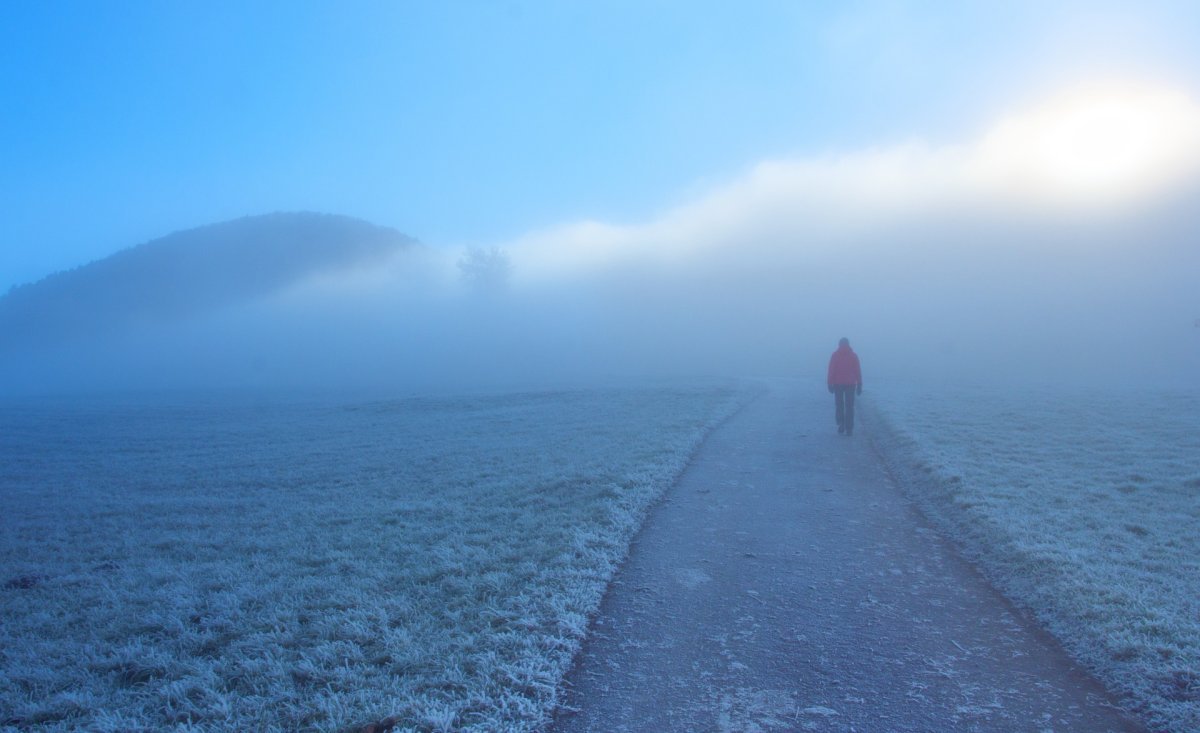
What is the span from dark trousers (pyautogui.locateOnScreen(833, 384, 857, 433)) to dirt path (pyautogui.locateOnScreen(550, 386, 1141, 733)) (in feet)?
27.9

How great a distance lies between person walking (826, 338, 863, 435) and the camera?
1817cm

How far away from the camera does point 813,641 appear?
572cm

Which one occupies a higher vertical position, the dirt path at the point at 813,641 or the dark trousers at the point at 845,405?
the dark trousers at the point at 845,405

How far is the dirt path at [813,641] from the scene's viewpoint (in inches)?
181

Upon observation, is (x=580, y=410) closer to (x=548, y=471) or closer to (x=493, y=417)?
(x=493, y=417)

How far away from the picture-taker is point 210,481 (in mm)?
18344

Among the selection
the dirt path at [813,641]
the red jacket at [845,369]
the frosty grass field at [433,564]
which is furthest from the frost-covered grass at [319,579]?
the red jacket at [845,369]

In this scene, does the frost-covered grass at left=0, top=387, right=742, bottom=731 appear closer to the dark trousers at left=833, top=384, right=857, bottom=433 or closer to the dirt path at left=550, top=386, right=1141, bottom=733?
the dirt path at left=550, top=386, right=1141, bottom=733

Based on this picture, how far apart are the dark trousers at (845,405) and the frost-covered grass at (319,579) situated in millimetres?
4253

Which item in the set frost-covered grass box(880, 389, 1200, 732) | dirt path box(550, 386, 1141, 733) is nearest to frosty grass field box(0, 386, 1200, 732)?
frost-covered grass box(880, 389, 1200, 732)

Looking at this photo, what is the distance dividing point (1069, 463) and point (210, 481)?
2119 centimetres

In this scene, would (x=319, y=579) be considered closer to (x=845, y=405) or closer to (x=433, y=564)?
(x=433, y=564)

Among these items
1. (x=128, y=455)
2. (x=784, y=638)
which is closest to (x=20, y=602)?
(x=784, y=638)

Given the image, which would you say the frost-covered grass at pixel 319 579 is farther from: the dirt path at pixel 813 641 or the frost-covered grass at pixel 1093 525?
the frost-covered grass at pixel 1093 525
